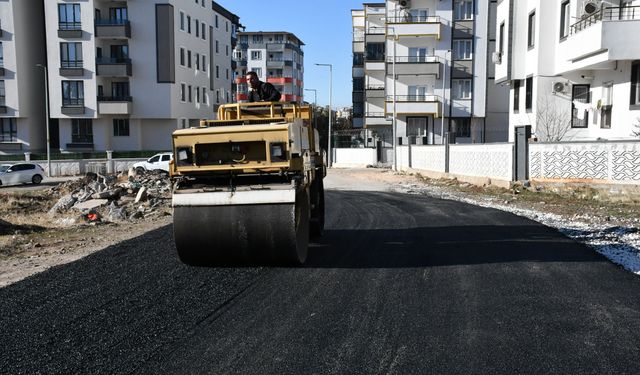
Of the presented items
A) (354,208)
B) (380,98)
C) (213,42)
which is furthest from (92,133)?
(354,208)

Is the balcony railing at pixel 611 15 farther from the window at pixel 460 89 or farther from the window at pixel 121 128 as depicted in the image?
the window at pixel 121 128

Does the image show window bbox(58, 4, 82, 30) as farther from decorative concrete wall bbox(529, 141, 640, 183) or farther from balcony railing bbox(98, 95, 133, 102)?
decorative concrete wall bbox(529, 141, 640, 183)

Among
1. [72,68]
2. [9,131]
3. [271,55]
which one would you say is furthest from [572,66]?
[271,55]

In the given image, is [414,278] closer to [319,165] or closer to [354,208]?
[319,165]

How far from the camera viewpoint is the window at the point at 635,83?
2045 cm

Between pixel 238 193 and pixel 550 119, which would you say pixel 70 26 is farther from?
pixel 238 193

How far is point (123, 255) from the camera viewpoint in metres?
9.62

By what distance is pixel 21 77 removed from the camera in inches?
2076

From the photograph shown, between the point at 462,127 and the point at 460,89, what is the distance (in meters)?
3.27

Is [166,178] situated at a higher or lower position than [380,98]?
lower

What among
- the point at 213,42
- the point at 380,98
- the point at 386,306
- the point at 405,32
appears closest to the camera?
the point at 386,306

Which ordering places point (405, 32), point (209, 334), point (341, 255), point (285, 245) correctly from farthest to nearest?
point (405, 32)
point (341, 255)
point (285, 245)
point (209, 334)

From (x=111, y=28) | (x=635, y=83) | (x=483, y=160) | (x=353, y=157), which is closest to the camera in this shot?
(x=635, y=83)

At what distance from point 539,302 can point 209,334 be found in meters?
3.67
